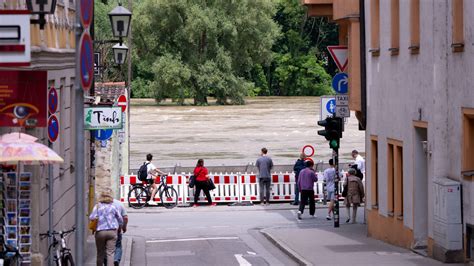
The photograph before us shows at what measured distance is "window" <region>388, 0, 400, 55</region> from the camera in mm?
25641

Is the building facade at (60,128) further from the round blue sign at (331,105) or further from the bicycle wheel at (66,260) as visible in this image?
the round blue sign at (331,105)

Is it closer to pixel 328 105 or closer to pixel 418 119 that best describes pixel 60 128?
pixel 418 119

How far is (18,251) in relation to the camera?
599 inches

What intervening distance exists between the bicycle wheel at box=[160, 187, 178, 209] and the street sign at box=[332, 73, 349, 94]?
897cm

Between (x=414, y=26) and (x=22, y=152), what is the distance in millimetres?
11274

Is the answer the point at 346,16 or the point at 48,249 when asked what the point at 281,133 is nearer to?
the point at 346,16

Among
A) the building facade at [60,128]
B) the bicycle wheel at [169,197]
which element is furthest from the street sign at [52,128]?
the bicycle wheel at [169,197]

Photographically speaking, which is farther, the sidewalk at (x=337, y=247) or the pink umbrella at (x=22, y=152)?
the sidewalk at (x=337, y=247)

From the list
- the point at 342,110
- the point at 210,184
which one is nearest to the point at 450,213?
the point at 342,110

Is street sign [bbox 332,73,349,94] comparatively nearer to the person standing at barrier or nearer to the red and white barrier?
the person standing at barrier

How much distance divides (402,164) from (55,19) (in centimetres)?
839

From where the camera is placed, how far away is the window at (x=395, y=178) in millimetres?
25641

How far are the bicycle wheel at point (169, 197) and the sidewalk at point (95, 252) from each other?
979 cm

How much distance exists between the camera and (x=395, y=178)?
1022 inches
